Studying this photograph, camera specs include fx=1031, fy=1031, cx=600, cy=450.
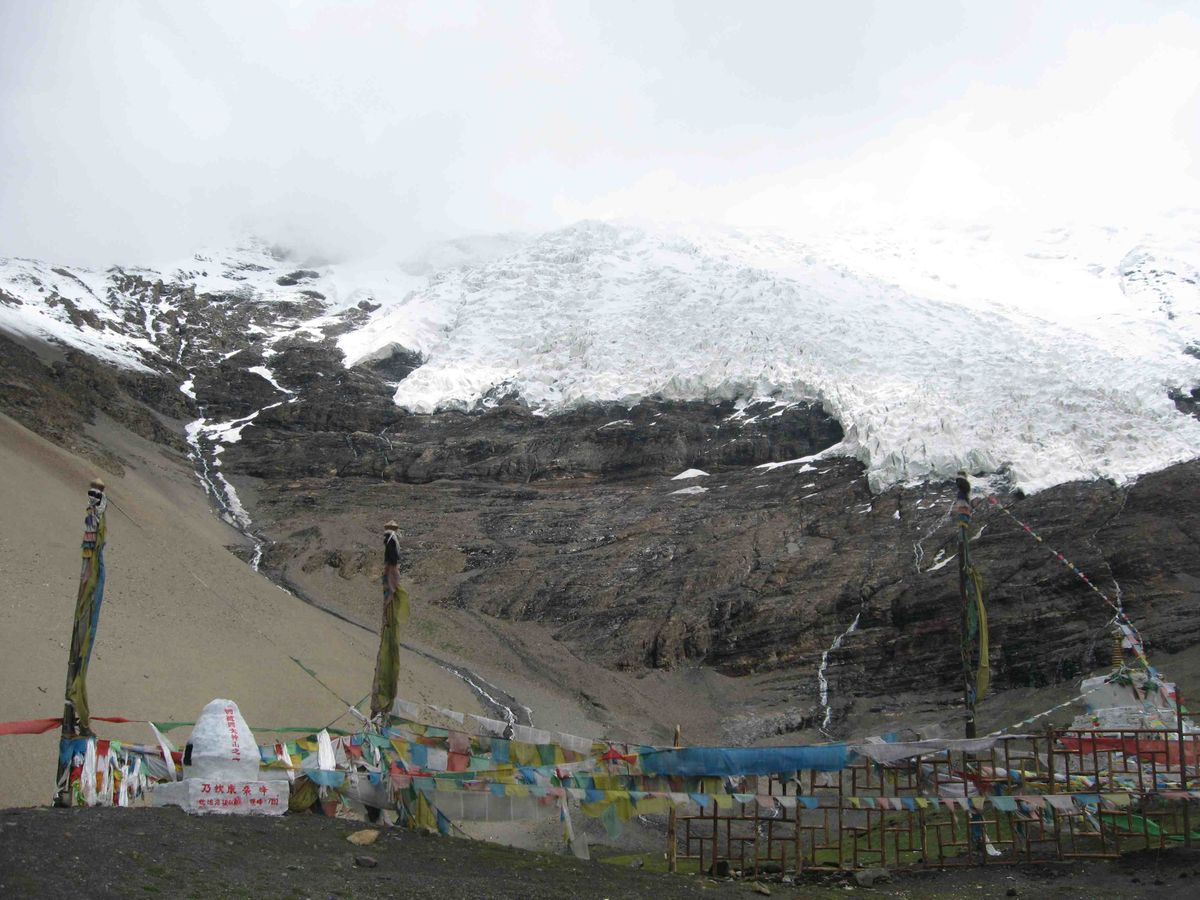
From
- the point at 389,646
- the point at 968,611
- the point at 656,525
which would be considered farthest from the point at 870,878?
the point at 656,525

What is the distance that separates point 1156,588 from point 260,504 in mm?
44018

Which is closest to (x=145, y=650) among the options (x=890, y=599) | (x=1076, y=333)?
(x=890, y=599)

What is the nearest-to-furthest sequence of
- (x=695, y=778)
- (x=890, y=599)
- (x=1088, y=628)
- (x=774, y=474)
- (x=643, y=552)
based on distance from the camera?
(x=695, y=778) < (x=1088, y=628) < (x=890, y=599) < (x=643, y=552) < (x=774, y=474)

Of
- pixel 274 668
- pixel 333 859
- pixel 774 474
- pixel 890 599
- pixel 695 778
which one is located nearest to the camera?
pixel 333 859

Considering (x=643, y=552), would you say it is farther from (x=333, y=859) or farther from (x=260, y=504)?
(x=333, y=859)

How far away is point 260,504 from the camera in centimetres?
5747

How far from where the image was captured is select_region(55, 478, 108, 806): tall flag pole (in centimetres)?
1264

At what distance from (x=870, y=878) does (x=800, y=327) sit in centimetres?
5639

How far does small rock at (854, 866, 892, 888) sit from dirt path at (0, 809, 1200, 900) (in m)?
0.10

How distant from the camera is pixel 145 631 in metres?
27.5

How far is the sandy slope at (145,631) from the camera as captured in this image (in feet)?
68.5

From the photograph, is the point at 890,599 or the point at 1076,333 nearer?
the point at 890,599

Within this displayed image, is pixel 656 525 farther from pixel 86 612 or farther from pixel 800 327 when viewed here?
pixel 86 612

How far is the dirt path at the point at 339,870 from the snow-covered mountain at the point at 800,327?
37.2 meters
